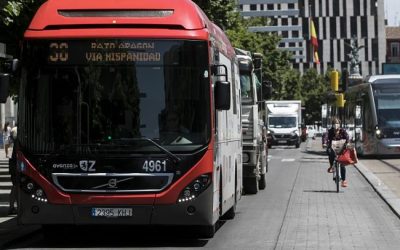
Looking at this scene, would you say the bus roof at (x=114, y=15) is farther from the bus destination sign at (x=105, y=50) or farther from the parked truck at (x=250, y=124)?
the parked truck at (x=250, y=124)

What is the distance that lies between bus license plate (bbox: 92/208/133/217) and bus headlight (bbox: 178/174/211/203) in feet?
2.20

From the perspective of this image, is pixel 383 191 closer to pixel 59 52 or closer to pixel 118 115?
pixel 118 115

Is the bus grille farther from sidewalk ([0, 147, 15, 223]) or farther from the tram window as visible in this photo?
the tram window

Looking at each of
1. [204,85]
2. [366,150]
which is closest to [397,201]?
[204,85]

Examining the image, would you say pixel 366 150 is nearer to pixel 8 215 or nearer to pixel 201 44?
pixel 8 215

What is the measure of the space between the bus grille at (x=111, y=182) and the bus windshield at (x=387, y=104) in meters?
28.6

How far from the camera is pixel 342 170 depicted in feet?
74.7

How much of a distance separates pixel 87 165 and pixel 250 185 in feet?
32.3

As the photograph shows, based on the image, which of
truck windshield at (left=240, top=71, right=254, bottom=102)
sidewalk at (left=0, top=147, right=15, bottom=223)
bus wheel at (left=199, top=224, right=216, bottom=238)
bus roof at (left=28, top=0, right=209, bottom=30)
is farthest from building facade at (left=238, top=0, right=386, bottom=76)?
bus roof at (left=28, top=0, right=209, bottom=30)

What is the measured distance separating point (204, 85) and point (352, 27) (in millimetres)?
137802

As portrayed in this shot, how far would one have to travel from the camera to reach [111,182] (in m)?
11.4

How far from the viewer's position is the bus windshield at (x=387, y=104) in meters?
38.8

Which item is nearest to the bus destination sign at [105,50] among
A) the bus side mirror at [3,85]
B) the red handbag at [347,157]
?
the bus side mirror at [3,85]

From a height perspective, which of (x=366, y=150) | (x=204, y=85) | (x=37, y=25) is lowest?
(x=366, y=150)
